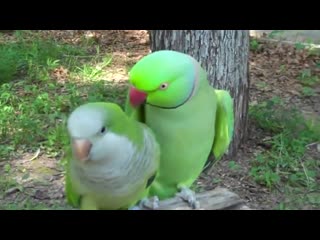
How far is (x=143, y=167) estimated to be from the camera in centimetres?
134

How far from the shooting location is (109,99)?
3773 mm

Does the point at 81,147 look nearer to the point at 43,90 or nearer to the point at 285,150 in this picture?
the point at 285,150

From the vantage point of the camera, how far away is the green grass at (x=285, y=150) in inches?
124

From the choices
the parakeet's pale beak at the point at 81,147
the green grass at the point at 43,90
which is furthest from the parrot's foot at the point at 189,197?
the green grass at the point at 43,90

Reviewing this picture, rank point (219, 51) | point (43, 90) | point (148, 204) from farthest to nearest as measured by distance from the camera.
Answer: point (43, 90), point (219, 51), point (148, 204)

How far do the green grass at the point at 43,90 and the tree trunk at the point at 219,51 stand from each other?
2.84 feet

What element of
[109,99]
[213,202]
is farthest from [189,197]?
[109,99]

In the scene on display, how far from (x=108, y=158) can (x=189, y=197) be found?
327 millimetres

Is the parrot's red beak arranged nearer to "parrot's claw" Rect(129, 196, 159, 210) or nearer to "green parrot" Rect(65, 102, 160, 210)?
"green parrot" Rect(65, 102, 160, 210)
